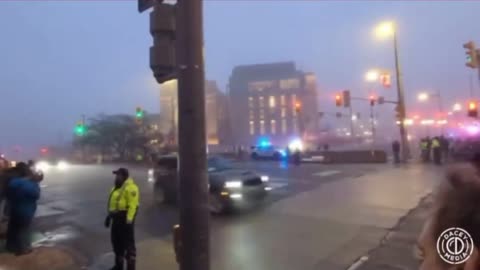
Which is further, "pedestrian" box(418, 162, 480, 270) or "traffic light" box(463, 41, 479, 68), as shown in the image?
"traffic light" box(463, 41, 479, 68)

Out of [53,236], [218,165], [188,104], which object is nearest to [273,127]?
[218,165]

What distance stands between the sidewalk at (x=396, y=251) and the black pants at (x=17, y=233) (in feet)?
19.0

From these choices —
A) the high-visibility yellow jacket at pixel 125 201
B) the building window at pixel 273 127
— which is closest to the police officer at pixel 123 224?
the high-visibility yellow jacket at pixel 125 201

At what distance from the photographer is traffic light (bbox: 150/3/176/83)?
13.8 ft

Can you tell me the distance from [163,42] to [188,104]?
1.96 ft

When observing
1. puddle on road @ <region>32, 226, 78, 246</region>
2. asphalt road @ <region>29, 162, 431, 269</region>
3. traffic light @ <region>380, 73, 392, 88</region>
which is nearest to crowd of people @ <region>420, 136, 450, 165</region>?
traffic light @ <region>380, 73, 392, 88</region>

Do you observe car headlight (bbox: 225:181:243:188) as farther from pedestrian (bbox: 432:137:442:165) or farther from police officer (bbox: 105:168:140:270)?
pedestrian (bbox: 432:137:442:165)

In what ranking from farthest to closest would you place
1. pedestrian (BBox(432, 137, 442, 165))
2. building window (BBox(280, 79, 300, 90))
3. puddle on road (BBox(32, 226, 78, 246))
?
1. building window (BBox(280, 79, 300, 90))
2. pedestrian (BBox(432, 137, 442, 165))
3. puddle on road (BBox(32, 226, 78, 246))

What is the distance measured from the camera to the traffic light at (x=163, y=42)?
4203 millimetres

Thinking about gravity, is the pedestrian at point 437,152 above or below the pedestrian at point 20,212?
above

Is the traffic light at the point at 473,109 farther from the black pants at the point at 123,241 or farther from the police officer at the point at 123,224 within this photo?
the black pants at the point at 123,241

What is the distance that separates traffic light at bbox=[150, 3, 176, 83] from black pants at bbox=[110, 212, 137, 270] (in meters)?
4.35

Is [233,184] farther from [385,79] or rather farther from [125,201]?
[385,79]

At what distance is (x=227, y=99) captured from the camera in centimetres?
13800
